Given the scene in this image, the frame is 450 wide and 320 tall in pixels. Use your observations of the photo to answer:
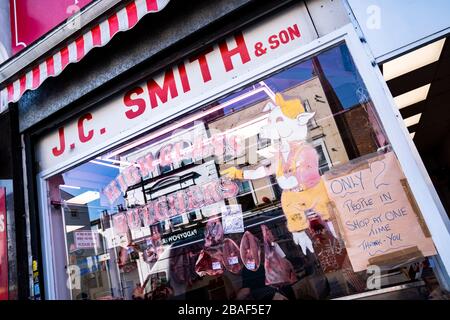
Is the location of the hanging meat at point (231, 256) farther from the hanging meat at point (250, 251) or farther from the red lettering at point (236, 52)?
the red lettering at point (236, 52)

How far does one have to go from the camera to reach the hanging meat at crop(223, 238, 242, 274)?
101 inches

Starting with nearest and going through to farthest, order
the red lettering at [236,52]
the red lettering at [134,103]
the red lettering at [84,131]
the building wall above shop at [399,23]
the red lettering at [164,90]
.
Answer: the building wall above shop at [399,23], the red lettering at [236,52], the red lettering at [164,90], the red lettering at [134,103], the red lettering at [84,131]

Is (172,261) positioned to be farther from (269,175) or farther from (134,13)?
(134,13)

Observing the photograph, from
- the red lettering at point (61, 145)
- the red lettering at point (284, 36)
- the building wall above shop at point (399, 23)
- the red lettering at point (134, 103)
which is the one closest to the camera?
the building wall above shop at point (399, 23)

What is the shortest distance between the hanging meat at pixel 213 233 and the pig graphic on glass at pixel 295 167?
0.66 m

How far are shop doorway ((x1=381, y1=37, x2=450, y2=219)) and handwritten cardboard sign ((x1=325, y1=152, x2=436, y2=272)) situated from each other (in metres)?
0.86

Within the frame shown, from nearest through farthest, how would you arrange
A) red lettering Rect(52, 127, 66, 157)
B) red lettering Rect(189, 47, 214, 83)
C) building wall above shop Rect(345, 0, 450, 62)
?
building wall above shop Rect(345, 0, 450, 62), red lettering Rect(189, 47, 214, 83), red lettering Rect(52, 127, 66, 157)

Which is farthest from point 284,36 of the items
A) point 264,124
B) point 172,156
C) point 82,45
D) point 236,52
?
point 82,45

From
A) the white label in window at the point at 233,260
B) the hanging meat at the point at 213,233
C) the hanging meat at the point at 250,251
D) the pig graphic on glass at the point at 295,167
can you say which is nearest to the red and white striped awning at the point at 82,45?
the pig graphic on glass at the point at 295,167

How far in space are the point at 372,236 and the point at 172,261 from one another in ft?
6.26

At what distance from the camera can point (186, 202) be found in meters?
3.00

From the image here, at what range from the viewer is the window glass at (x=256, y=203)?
6.20ft

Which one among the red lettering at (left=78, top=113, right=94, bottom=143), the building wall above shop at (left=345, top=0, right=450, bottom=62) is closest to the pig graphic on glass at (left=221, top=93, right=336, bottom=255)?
the building wall above shop at (left=345, top=0, right=450, bottom=62)

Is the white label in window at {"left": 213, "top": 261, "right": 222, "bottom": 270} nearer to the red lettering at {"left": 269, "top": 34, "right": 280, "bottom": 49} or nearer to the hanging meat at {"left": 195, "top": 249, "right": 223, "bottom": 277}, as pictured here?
the hanging meat at {"left": 195, "top": 249, "right": 223, "bottom": 277}
